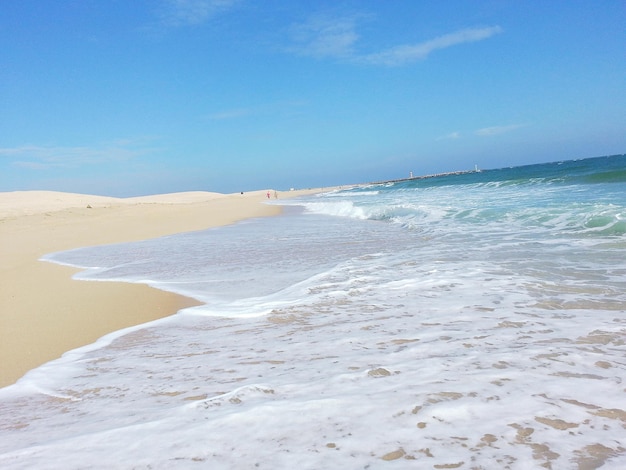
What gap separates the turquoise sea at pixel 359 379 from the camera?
1.96 meters

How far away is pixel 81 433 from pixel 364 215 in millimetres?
15282

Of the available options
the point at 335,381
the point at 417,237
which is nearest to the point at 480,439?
the point at 335,381

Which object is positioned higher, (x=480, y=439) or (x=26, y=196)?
(x=26, y=196)

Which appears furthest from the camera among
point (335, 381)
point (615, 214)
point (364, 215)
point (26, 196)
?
point (26, 196)

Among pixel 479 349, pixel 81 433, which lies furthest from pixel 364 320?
pixel 81 433

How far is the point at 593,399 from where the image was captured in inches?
88.3

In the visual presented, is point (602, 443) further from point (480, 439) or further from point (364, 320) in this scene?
point (364, 320)

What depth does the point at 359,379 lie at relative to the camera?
264 cm

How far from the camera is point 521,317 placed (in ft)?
11.9

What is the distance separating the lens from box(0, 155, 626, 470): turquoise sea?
1959mm

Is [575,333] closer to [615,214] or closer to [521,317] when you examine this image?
[521,317]

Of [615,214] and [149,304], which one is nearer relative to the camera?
[149,304]

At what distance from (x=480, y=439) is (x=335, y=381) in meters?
0.88

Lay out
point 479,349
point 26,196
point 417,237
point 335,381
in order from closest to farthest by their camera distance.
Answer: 1. point 335,381
2. point 479,349
3. point 417,237
4. point 26,196
